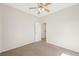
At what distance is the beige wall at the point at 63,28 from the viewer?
1869mm

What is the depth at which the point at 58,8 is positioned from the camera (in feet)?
5.82

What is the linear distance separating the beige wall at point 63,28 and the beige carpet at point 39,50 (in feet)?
0.35

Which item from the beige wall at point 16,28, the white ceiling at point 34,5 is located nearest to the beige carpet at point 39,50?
the beige wall at point 16,28

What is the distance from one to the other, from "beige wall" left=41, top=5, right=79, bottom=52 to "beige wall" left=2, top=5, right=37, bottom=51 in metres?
0.34

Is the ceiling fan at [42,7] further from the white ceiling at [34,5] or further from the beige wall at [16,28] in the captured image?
the beige wall at [16,28]

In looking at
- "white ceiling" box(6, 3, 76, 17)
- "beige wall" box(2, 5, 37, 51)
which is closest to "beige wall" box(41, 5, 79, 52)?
"white ceiling" box(6, 3, 76, 17)

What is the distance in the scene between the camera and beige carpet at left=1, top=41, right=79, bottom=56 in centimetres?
172

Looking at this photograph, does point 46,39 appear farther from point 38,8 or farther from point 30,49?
point 38,8

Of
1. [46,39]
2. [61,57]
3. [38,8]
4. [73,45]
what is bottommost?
[61,57]

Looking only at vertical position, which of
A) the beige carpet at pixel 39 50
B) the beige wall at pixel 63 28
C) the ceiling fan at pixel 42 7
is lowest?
the beige carpet at pixel 39 50

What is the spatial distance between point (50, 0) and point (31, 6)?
1.21 feet

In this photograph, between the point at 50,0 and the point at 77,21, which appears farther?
the point at 77,21

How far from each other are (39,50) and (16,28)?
64cm

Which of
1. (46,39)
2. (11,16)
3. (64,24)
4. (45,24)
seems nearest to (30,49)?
(46,39)
